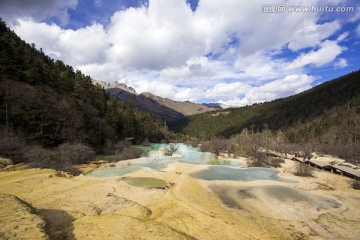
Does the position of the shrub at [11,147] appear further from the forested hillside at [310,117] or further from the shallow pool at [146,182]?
the forested hillside at [310,117]

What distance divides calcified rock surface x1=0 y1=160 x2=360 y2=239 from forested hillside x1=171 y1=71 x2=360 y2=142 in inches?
2882

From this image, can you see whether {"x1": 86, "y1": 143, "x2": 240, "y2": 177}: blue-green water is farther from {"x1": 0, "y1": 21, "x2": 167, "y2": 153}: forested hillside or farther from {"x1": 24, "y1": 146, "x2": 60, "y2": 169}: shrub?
{"x1": 0, "y1": 21, "x2": 167, "y2": 153}: forested hillside

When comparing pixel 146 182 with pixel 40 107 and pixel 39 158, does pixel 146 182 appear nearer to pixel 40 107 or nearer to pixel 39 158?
pixel 39 158

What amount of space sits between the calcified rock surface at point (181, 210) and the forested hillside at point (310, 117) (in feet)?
240

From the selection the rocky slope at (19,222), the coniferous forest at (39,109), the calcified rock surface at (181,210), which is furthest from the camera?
the coniferous forest at (39,109)

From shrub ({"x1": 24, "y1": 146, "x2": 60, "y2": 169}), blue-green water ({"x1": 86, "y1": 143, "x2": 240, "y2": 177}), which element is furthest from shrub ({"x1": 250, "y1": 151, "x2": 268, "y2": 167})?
shrub ({"x1": 24, "y1": 146, "x2": 60, "y2": 169})

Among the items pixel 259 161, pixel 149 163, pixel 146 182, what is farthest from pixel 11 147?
pixel 259 161

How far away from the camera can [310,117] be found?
11606 centimetres

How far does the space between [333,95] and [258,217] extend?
133861 mm

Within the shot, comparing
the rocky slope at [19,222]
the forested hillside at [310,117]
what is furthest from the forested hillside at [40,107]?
the forested hillside at [310,117]

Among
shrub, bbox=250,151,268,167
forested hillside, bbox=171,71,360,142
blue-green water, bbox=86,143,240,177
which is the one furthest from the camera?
forested hillside, bbox=171,71,360,142

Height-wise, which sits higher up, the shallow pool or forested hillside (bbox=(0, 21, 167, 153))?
forested hillside (bbox=(0, 21, 167, 153))

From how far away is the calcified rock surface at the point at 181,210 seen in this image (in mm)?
9758

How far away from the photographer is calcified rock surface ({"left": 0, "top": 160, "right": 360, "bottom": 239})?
32.0 feet
